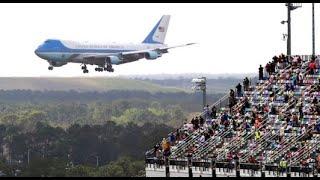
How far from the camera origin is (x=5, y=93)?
168 m

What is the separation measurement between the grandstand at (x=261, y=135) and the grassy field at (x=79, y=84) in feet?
352

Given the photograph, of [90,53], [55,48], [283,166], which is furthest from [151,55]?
[283,166]

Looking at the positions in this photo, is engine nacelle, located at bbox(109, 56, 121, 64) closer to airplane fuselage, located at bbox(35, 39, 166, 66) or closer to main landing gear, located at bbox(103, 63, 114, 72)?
airplane fuselage, located at bbox(35, 39, 166, 66)

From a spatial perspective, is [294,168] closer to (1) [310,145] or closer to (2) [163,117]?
(1) [310,145]

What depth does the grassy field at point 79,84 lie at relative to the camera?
159788 mm

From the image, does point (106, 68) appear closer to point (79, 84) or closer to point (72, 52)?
point (72, 52)

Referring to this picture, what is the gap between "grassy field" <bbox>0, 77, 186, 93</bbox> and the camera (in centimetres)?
15979

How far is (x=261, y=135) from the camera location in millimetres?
44750

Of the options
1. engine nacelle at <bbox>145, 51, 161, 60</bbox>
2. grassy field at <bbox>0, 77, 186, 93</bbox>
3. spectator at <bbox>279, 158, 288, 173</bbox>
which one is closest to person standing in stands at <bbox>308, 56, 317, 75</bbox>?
spectator at <bbox>279, 158, 288, 173</bbox>

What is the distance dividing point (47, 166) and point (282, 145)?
65.8 metres

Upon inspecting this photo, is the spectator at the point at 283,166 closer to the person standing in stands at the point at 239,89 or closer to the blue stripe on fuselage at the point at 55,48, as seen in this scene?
the person standing in stands at the point at 239,89

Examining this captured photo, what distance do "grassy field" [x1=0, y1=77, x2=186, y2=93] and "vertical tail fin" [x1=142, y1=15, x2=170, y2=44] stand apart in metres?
22.5

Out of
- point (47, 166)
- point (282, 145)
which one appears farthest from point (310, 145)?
point (47, 166)

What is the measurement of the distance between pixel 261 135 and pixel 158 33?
9057 cm
